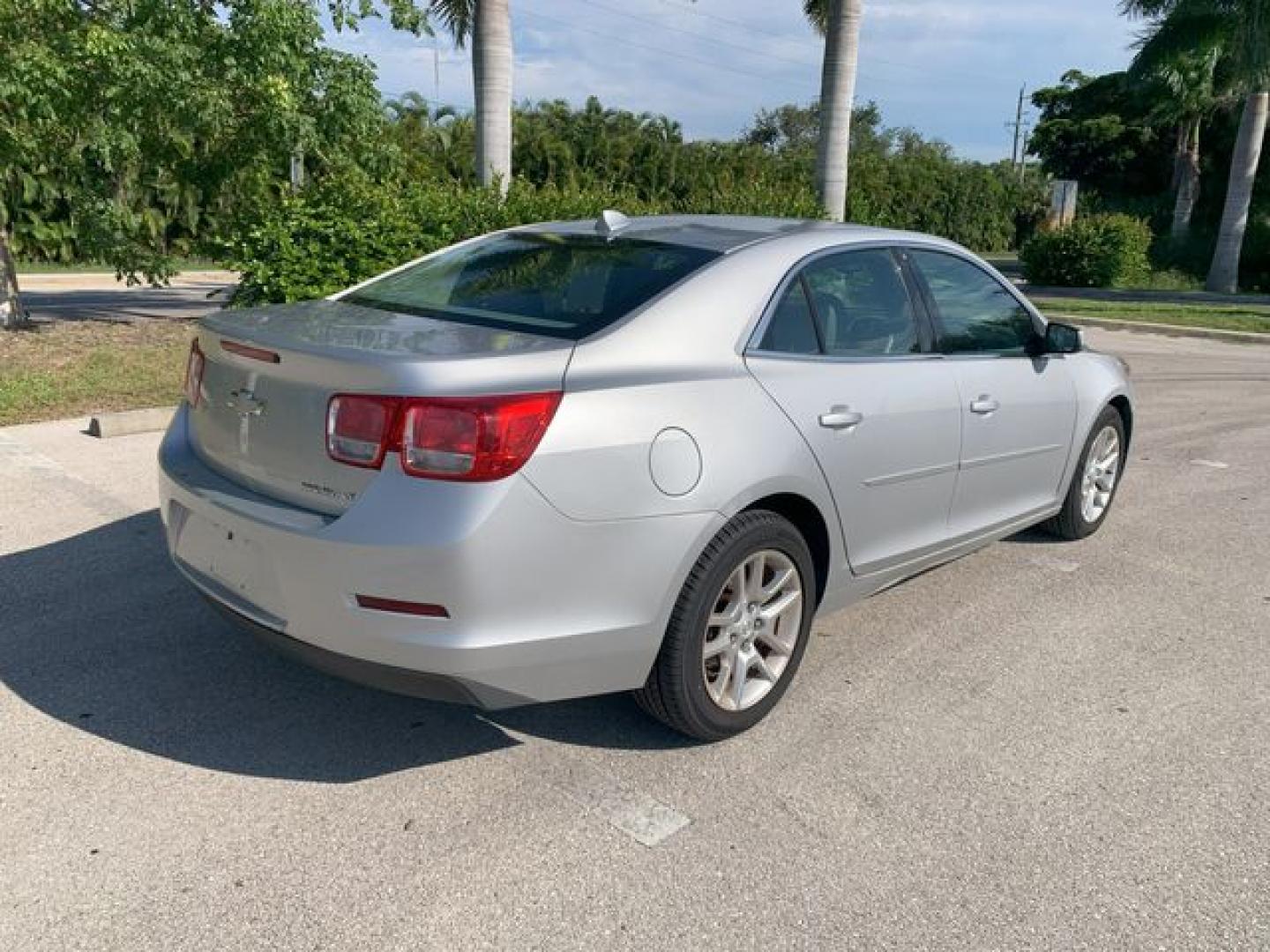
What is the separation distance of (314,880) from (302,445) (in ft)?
3.68

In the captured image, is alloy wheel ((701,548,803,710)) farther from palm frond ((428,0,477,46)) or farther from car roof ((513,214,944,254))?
palm frond ((428,0,477,46))

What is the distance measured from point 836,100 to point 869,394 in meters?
12.5

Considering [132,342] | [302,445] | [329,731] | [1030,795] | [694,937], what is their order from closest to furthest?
[694,937], [302,445], [1030,795], [329,731], [132,342]

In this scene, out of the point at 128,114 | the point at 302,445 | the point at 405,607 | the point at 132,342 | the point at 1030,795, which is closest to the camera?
the point at 405,607

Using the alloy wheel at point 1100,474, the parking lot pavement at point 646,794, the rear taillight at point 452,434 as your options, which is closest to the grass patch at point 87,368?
the parking lot pavement at point 646,794

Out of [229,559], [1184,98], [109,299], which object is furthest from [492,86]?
[1184,98]

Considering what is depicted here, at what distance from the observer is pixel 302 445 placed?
2.93 metres

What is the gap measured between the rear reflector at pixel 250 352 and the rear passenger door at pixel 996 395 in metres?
2.49

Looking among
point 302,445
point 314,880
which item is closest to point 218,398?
point 302,445

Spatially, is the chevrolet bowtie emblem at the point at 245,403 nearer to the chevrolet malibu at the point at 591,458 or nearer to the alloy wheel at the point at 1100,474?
the chevrolet malibu at the point at 591,458

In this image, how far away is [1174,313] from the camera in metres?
19.3

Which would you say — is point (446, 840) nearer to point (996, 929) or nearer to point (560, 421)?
point (560, 421)

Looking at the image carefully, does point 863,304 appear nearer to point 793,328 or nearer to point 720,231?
point 793,328

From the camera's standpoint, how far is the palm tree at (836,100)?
14867 millimetres
